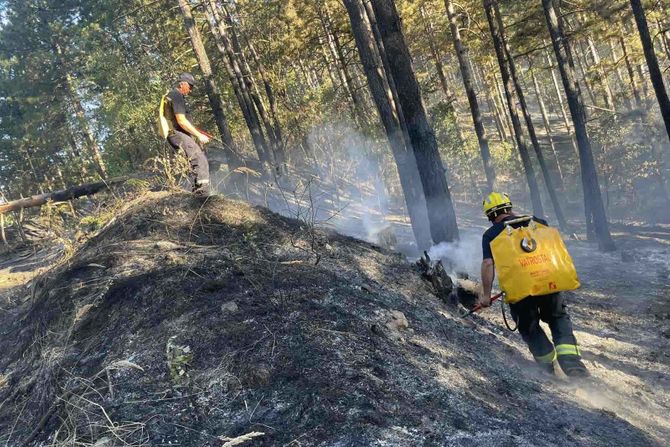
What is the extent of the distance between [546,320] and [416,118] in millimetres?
5300

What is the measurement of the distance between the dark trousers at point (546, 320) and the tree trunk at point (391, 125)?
7.78 m

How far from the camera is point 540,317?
16.4ft

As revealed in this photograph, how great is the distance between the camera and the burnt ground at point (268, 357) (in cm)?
313

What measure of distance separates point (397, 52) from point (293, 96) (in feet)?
63.6

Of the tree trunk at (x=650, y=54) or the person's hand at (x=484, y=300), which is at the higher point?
the tree trunk at (x=650, y=54)

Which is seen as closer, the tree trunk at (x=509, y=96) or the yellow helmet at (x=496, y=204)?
the yellow helmet at (x=496, y=204)

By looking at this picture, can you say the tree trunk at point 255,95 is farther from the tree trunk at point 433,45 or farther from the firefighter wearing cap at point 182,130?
the firefighter wearing cap at point 182,130

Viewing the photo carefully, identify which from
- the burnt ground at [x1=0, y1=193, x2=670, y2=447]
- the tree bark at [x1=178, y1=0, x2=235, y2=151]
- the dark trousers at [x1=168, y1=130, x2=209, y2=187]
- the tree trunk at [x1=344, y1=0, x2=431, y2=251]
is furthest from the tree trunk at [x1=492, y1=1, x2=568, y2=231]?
the dark trousers at [x1=168, y1=130, x2=209, y2=187]

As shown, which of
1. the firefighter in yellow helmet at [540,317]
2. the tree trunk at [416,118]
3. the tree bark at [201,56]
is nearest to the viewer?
the firefighter in yellow helmet at [540,317]

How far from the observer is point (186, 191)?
704cm

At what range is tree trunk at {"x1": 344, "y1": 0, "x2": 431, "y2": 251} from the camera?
11.7m

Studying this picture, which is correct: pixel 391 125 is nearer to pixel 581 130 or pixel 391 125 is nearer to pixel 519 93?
pixel 581 130

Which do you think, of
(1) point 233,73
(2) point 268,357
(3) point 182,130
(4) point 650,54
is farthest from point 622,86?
(2) point 268,357

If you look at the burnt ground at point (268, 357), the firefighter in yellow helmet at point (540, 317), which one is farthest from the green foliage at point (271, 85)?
the firefighter in yellow helmet at point (540, 317)
